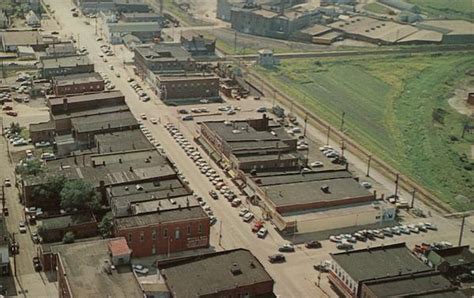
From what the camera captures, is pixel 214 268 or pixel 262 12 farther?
pixel 262 12

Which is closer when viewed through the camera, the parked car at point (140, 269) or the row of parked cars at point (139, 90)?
the parked car at point (140, 269)

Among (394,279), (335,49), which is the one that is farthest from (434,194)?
(335,49)

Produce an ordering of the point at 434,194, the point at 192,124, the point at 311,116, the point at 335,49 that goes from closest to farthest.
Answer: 1. the point at 434,194
2. the point at 192,124
3. the point at 311,116
4. the point at 335,49

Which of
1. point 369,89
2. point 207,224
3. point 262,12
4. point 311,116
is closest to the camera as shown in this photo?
point 207,224

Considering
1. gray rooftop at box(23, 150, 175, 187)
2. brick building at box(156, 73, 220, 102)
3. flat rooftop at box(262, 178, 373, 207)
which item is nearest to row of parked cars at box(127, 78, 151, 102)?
brick building at box(156, 73, 220, 102)

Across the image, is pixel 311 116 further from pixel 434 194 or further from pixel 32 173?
pixel 32 173

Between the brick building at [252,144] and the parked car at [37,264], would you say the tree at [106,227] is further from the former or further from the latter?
the brick building at [252,144]

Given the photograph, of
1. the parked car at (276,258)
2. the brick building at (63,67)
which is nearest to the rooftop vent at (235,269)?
the parked car at (276,258)
